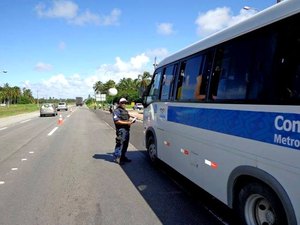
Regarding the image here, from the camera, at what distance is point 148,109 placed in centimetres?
975

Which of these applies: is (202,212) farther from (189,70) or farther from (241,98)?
(189,70)

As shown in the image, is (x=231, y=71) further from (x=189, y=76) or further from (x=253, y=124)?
(x=189, y=76)

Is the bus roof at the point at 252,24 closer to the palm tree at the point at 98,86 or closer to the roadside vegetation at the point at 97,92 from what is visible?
the roadside vegetation at the point at 97,92

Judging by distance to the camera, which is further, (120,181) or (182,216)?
(120,181)

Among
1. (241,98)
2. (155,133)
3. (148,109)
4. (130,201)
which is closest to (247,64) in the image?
(241,98)

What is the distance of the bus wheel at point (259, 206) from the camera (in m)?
3.86

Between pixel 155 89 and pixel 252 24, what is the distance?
4983mm

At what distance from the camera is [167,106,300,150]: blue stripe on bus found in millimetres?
3525

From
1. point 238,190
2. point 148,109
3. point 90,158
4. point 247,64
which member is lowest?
point 90,158

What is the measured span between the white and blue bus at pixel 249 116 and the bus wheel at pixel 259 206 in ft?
0.03

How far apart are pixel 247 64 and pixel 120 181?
435 cm

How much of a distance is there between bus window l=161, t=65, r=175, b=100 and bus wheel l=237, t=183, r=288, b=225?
12.5 ft

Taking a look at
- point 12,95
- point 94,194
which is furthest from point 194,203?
point 12,95

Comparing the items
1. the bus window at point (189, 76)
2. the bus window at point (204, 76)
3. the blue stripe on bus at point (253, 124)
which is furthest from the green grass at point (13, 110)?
the blue stripe on bus at point (253, 124)
